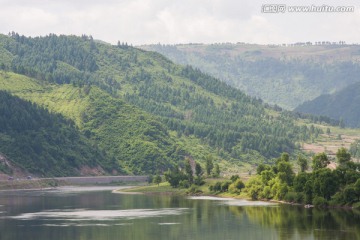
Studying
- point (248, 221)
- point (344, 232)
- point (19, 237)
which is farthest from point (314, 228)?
point (19, 237)

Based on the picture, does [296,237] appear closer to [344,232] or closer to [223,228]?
[344,232]

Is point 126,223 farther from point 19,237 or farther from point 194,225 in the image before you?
point 19,237

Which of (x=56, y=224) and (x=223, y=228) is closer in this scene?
(x=223, y=228)

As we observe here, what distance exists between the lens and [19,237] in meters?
176

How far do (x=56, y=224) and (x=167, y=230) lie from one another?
30.6 metres

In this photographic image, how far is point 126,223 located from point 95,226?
8.82 m

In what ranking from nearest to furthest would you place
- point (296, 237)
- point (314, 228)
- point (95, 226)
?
point (296, 237) < point (314, 228) < point (95, 226)

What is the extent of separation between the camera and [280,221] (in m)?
195

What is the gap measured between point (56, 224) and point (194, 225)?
3276 centimetres

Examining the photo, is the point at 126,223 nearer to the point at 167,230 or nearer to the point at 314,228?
the point at 167,230

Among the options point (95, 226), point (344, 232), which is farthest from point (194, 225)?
point (344, 232)

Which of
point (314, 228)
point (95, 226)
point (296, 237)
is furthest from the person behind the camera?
point (95, 226)

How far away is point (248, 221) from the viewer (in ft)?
653

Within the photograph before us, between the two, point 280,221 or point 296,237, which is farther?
point 280,221
